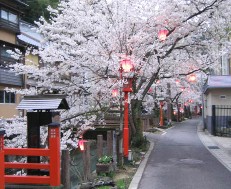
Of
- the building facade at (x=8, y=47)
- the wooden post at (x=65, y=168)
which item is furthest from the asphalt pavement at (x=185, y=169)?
the building facade at (x=8, y=47)

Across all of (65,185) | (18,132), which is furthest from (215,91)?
(65,185)

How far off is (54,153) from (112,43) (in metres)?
8.24

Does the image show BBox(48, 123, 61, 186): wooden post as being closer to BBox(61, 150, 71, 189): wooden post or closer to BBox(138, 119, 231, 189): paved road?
BBox(61, 150, 71, 189): wooden post

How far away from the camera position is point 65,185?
7.86m

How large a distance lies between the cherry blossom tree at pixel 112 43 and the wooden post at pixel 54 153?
570 cm

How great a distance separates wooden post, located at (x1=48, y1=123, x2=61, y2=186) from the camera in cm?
750

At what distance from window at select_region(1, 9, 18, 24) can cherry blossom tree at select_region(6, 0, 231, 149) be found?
13.0 metres

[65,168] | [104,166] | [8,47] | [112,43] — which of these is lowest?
[104,166]

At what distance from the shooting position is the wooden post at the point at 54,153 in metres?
7.50

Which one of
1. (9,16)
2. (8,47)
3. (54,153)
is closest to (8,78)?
(8,47)

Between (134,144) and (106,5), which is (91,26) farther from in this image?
(134,144)

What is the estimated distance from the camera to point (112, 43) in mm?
14836

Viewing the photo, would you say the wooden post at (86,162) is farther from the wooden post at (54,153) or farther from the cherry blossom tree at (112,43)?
the cherry blossom tree at (112,43)

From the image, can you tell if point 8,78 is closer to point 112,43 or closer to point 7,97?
point 7,97
